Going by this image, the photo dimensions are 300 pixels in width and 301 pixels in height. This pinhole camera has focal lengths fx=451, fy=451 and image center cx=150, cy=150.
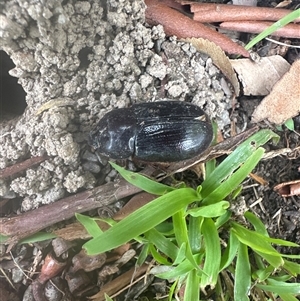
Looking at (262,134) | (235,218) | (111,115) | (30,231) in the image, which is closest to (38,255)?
(30,231)

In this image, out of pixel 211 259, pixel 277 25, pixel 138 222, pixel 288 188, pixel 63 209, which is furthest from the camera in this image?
pixel 288 188

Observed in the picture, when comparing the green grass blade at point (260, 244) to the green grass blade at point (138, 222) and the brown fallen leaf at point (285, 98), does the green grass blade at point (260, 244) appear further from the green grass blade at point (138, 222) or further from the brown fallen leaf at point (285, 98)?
the brown fallen leaf at point (285, 98)

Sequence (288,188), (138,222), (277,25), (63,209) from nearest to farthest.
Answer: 1. (138,222)
2. (63,209)
3. (277,25)
4. (288,188)

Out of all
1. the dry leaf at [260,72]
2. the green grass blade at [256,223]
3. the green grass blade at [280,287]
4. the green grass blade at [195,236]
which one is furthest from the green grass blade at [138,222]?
the dry leaf at [260,72]

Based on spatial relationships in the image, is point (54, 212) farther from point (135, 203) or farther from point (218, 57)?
point (218, 57)

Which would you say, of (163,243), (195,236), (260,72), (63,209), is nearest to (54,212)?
(63,209)

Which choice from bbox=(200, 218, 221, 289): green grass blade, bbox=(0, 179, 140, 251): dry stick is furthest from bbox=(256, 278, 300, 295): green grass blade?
bbox=(0, 179, 140, 251): dry stick

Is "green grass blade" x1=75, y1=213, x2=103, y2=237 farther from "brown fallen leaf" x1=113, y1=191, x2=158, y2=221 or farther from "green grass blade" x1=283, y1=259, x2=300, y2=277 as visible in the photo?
"green grass blade" x1=283, y1=259, x2=300, y2=277
